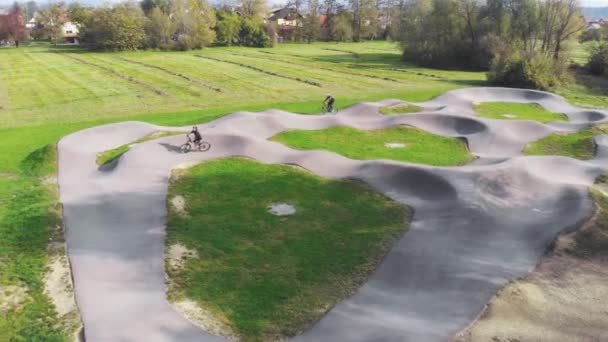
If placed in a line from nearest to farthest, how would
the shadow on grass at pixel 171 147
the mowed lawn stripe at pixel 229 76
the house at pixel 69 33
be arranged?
the shadow on grass at pixel 171 147 → the mowed lawn stripe at pixel 229 76 → the house at pixel 69 33

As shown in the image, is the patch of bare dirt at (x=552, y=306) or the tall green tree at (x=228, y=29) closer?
the patch of bare dirt at (x=552, y=306)

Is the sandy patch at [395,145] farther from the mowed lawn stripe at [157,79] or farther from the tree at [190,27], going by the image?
the tree at [190,27]

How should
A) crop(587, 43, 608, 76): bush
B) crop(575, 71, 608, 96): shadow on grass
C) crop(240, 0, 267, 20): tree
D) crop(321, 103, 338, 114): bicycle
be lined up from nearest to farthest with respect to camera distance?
crop(321, 103, 338, 114): bicycle
crop(575, 71, 608, 96): shadow on grass
crop(587, 43, 608, 76): bush
crop(240, 0, 267, 20): tree

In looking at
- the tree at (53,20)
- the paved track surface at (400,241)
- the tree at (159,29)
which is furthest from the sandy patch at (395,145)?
the tree at (53,20)

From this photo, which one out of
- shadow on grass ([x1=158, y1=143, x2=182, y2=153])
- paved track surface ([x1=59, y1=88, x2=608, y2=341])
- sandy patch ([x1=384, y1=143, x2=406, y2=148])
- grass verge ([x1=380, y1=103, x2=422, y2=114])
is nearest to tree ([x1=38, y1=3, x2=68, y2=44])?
grass verge ([x1=380, y1=103, x2=422, y2=114])

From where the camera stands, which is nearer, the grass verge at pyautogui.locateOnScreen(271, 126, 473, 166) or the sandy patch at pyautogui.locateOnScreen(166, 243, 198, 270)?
the sandy patch at pyautogui.locateOnScreen(166, 243, 198, 270)

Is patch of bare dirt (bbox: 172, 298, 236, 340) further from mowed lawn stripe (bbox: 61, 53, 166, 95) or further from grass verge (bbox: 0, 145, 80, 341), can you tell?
mowed lawn stripe (bbox: 61, 53, 166, 95)

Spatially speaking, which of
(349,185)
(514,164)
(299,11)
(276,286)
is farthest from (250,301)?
(299,11)
